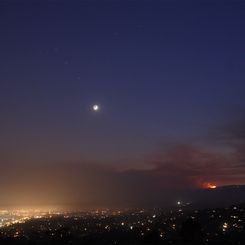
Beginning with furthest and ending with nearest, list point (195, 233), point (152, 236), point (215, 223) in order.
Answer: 1. point (215, 223)
2. point (195, 233)
3. point (152, 236)

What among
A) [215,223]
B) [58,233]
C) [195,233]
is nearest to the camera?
[195,233]

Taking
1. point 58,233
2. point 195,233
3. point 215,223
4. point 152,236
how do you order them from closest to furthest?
point 152,236, point 195,233, point 58,233, point 215,223

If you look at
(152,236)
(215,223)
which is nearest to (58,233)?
(152,236)

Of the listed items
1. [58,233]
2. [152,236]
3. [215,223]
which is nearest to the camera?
[152,236]

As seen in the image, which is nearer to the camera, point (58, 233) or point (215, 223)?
point (58, 233)

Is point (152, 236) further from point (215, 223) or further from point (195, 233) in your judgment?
point (215, 223)

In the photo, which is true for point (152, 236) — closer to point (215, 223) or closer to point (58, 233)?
point (58, 233)

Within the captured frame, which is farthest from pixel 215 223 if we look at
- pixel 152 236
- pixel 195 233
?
pixel 152 236

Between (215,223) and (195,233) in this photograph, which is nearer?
(195,233)
